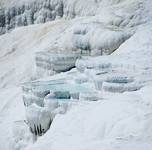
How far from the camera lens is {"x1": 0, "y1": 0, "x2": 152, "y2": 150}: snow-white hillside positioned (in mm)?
9441

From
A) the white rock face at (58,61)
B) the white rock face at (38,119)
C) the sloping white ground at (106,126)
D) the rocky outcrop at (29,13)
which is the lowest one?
the white rock face at (38,119)

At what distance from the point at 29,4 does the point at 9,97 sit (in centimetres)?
1121

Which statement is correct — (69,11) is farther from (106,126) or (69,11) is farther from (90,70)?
(106,126)

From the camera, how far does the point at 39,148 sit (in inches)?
371

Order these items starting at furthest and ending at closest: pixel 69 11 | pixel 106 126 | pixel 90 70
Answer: pixel 69 11
pixel 90 70
pixel 106 126

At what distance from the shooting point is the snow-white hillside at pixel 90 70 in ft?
31.0

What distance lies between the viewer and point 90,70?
13.6 metres

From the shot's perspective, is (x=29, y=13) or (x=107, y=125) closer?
(x=107, y=125)

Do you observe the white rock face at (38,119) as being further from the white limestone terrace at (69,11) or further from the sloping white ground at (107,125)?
the white limestone terrace at (69,11)

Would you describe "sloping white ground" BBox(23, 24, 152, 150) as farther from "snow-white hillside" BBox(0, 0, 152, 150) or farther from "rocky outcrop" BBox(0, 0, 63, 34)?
"rocky outcrop" BBox(0, 0, 63, 34)

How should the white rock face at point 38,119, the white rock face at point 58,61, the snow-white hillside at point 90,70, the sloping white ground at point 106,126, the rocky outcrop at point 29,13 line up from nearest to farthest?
the sloping white ground at point 106,126, the snow-white hillside at point 90,70, the white rock face at point 38,119, the white rock face at point 58,61, the rocky outcrop at point 29,13

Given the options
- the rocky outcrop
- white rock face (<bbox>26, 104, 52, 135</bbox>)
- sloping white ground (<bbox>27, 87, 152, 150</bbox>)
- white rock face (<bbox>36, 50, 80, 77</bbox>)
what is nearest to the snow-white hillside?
sloping white ground (<bbox>27, 87, 152, 150</bbox>)

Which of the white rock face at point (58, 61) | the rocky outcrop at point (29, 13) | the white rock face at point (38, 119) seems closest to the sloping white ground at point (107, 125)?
the white rock face at point (38, 119)

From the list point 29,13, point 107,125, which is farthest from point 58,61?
point 29,13
